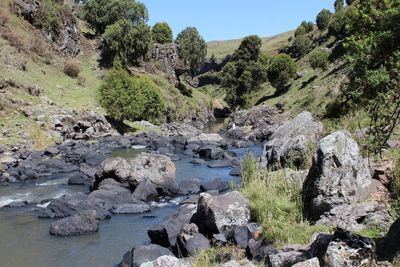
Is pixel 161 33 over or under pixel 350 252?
over

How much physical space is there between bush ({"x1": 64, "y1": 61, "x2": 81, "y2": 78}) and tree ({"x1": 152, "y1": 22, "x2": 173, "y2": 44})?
4141 cm

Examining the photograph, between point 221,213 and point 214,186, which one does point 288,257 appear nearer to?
point 221,213

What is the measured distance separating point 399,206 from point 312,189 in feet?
14.1

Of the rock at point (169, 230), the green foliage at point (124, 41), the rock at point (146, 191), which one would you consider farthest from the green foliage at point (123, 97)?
the rock at point (169, 230)

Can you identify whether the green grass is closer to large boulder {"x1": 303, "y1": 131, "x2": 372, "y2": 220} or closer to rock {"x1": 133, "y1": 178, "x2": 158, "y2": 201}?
large boulder {"x1": 303, "y1": 131, "x2": 372, "y2": 220}

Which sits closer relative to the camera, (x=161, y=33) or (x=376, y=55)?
(x=376, y=55)

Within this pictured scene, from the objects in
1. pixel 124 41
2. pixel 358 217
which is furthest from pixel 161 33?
pixel 358 217

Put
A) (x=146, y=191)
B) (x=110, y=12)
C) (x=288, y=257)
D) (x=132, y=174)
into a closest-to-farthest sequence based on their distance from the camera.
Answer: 1. (x=288, y=257)
2. (x=146, y=191)
3. (x=132, y=174)
4. (x=110, y=12)

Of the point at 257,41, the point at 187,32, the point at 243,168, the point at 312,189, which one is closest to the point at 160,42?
the point at 187,32

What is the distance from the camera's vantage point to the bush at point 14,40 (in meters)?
69.8

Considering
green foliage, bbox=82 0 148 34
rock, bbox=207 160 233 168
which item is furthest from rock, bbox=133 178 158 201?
green foliage, bbox=82 0 148 34

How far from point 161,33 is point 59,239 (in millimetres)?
101205

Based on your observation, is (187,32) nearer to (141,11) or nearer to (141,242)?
(141,11)

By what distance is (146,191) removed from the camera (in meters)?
29.4
